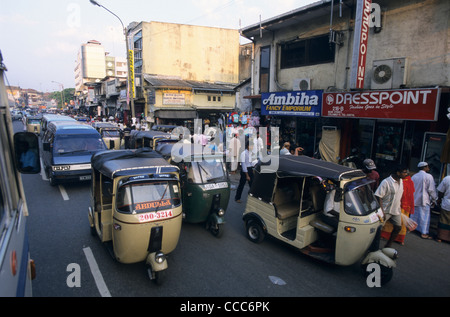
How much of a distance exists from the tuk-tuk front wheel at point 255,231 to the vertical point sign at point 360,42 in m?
5.91

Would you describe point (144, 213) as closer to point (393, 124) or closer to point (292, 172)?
point (292, 172)

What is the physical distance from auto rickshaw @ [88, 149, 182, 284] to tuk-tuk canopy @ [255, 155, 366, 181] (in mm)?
2179

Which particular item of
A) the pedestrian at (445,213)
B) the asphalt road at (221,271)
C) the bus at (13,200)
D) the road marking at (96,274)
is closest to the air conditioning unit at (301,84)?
the pedestrian at (445,213)

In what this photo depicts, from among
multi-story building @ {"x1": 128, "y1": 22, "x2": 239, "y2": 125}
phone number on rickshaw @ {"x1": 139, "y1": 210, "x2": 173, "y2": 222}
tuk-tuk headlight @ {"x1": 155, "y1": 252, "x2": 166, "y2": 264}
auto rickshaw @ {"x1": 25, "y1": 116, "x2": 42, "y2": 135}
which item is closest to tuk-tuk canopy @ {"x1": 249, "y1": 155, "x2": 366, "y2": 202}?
phone number on rickshaw @ {"x1": 139, "y1": 210, "x2": 173, "y2": 222}

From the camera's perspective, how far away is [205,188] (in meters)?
6.59

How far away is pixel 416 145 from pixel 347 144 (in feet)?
7.86

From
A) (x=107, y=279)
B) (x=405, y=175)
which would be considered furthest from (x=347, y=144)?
(x=107, y=279)

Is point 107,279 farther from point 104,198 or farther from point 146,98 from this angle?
point 146,98

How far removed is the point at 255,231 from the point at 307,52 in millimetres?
8643

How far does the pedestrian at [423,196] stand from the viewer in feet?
22.0

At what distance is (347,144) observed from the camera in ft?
35.6

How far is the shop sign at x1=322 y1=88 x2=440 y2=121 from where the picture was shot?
25.0 ft

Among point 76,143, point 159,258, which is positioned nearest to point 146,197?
point 159,258
